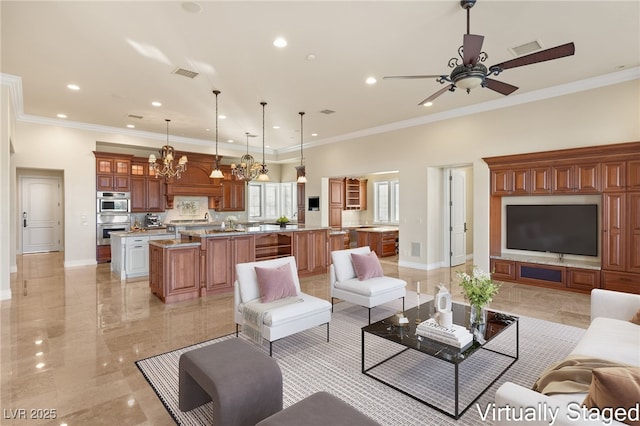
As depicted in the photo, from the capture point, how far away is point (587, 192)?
210 inches

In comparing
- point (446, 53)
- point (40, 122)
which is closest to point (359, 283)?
point (446, 53)

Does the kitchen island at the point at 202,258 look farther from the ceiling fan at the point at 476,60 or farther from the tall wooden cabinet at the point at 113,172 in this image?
the ceiling fan at the point at 476,60

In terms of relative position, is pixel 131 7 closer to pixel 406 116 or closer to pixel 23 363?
pixel 23 363

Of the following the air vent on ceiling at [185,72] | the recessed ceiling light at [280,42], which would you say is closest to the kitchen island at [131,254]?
the air vent on ceiling at [185,72]

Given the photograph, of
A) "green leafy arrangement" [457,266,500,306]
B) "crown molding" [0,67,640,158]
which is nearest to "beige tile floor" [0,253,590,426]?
"green leafy arrangement" [457,266,500,306]

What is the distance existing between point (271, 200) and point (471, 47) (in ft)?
33.6

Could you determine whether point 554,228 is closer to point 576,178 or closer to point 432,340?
point 576,178

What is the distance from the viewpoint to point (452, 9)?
11.0 feet

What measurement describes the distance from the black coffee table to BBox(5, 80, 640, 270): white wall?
12.4ft

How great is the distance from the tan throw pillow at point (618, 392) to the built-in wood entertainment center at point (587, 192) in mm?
4892

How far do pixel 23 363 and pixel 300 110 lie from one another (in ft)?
18.7

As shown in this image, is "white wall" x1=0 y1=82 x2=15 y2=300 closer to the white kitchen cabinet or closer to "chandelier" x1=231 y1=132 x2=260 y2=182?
the white kitchen cabinet

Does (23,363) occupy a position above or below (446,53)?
below

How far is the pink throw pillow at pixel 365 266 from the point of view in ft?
14.5
